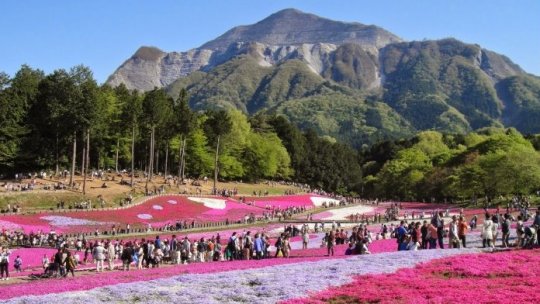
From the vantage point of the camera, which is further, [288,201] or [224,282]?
[288,201]

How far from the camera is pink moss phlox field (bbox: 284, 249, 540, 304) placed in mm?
19875

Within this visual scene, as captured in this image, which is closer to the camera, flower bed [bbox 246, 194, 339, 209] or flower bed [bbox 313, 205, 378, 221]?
flower bed [bbox 313, 205, 378, 221]

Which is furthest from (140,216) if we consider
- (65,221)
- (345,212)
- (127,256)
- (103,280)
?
(103,280)

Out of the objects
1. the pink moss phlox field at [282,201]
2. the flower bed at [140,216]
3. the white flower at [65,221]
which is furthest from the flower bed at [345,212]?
the white flower at [65,221]

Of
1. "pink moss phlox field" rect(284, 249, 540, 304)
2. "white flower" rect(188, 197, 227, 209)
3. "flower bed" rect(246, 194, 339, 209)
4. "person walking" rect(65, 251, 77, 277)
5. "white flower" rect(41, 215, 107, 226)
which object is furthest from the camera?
"flower bed" rect(246, 194, 339, 209)

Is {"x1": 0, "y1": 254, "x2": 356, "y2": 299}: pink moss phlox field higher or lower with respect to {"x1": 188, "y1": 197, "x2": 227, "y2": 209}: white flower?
lower

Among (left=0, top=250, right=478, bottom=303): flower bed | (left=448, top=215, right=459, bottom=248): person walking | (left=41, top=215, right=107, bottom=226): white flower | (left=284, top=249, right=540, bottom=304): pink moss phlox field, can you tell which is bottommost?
(left=41, top=215, right=107, bottom=226): white flower

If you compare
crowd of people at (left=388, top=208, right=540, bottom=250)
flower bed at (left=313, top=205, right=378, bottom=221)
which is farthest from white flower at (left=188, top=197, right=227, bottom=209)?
crowd of people at (left=388, top=208, right=540, bottom=250)

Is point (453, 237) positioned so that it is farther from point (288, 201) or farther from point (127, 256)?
point (288, 201)

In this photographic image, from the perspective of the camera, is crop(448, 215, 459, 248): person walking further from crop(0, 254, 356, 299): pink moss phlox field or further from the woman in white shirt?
crop(0, 254, 356, 299): pink moss phlox field

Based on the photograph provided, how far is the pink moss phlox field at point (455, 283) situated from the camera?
19875 millimetres

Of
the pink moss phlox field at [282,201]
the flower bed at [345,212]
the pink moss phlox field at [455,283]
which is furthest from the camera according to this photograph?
the pink moss phlox field at [282,201]

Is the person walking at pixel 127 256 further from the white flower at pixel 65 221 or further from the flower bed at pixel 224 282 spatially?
the white flower at pixel 65 221

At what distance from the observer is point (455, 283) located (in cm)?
2269
